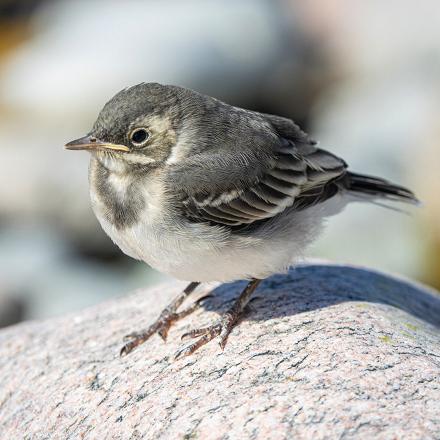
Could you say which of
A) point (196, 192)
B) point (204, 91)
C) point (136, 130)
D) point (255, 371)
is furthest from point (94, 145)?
point (204, 91)

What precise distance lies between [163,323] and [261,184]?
4.17 feet

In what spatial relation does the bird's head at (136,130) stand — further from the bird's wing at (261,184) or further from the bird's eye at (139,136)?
the bird's wing at (261,184)

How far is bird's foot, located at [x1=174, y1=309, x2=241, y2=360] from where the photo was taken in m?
5.63

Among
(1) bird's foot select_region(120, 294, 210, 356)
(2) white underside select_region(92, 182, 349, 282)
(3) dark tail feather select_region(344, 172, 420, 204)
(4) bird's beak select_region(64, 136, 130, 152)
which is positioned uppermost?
(4) bird's beak select_region(64, 136, 130, 152)

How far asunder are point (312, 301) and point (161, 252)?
1.27 m

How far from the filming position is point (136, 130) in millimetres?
5723

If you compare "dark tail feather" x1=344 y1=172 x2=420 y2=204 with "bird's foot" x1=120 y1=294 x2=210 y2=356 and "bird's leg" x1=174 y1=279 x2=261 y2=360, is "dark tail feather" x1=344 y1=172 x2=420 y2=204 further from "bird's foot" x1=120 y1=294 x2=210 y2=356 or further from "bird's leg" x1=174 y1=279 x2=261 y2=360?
"bird's foot" x1=120 y1=294 x2=210 y2=356

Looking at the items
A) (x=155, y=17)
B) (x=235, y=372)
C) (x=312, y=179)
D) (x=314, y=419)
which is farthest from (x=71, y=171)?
(x=314, y=419)

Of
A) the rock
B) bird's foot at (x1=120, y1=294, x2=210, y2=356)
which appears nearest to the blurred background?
the rock

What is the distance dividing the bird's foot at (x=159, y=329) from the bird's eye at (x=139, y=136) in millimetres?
1371

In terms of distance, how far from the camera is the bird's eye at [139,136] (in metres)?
5.73

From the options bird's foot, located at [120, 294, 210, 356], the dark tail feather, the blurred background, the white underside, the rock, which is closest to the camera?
the rock

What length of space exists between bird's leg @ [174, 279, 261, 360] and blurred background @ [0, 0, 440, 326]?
5119 millimetres

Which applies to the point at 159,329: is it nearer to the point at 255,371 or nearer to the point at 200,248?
the point at 200,248
